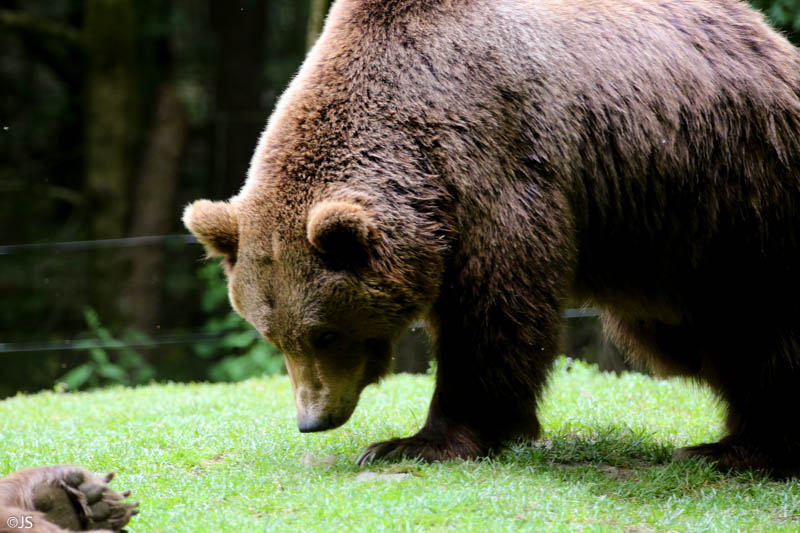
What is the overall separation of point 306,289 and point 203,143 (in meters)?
12.0

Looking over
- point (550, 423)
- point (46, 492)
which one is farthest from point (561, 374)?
point (46, 492)

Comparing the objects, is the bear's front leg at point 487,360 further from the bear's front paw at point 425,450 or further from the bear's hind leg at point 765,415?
the bear's hind leg at point 765,415

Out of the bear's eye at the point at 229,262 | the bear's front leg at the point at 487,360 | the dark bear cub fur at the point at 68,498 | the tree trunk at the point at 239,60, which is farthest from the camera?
the tree trunk at the point at 239,60

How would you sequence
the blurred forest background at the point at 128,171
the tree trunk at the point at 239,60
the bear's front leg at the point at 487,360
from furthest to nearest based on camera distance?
1. the tree trunk at the point at 239,60
2. the blurred forest background at the point at 128,171
3. the bear's front leg at the point at 487,360

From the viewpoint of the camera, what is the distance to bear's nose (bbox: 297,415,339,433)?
5.12 m

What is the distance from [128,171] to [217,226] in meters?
8.78

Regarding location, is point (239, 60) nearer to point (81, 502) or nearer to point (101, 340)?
point (101, 340)

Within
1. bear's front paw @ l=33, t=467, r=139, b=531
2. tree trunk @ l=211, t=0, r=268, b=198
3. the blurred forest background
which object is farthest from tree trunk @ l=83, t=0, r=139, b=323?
bear's front paw @ l=33, t=467, r=139, b=531

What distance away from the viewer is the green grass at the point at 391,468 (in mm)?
4293

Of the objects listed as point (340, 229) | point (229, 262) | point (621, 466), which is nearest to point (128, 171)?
point (229, 262)

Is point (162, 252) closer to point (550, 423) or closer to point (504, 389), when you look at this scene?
point (550, 423)

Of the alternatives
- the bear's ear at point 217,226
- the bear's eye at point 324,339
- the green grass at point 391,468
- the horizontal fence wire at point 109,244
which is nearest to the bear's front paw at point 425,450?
the green grass at point 391,468

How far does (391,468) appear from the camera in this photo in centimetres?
500

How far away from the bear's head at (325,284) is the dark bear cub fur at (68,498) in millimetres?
1355
